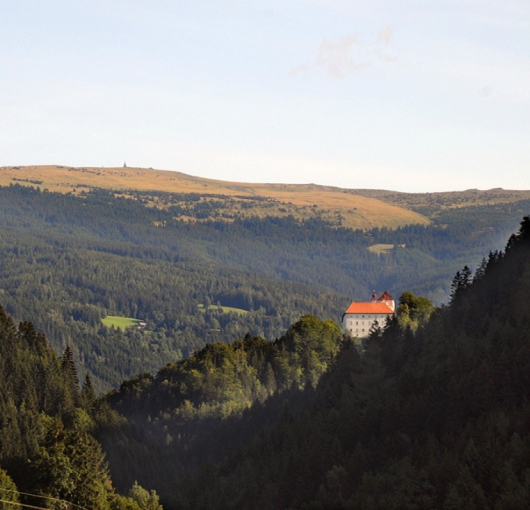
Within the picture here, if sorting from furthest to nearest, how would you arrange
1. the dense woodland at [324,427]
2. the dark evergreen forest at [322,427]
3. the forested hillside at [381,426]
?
the dense woodland at [324,427] < the dark evergreen forest at [322,427] < the forested hillside at [381,426]

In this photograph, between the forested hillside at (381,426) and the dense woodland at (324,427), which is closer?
the forested hillside at (381,426)

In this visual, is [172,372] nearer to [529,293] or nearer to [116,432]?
[116,432]

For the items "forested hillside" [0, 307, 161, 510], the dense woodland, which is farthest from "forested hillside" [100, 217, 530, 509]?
"forested hillside" [0, 307, 161, 510]

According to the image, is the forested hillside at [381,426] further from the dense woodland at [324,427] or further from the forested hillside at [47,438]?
the forested hillside at [47,438]

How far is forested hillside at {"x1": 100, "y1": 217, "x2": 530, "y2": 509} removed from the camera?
10319cm

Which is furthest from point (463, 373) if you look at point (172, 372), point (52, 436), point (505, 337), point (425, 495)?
point (172, 372)

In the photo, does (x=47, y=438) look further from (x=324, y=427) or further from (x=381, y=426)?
(x=381, y=426)

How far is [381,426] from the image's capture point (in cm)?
12281

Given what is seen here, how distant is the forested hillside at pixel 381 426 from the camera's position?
103 m

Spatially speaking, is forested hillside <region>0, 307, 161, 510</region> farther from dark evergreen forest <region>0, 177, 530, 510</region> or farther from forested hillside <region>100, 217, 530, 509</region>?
forested hillside <region>100, 217, 530, 509</region>

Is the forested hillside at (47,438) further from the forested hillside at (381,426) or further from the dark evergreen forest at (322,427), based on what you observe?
the forested hillside at (381,426)

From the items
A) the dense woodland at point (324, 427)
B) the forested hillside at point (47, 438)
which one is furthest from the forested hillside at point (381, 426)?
the forested hillside at point (47, 438)

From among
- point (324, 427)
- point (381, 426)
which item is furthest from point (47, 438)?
point (381, 426)

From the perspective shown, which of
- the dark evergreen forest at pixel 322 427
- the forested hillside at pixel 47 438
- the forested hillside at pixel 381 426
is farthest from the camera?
the forested hillside at pixel 47 438
